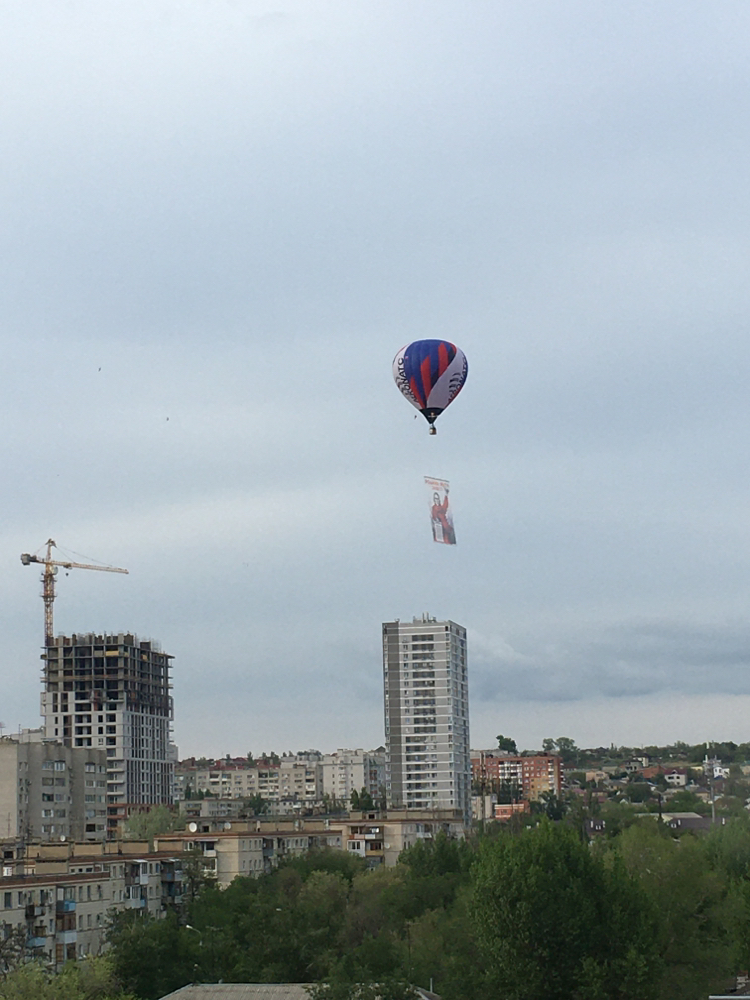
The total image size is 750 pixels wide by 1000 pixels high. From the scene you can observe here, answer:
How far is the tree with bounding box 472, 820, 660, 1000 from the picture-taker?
2037 inches

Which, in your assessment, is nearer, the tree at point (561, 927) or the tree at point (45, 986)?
the tree at point (561, 927)

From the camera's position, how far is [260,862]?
333 ft

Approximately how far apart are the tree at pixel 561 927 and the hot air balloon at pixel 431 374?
2923 centimetres

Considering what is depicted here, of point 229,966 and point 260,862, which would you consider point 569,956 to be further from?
point 260,862

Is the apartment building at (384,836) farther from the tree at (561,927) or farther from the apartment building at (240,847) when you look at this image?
the tree at (561,927)

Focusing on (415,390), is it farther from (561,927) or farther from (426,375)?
(561,927)

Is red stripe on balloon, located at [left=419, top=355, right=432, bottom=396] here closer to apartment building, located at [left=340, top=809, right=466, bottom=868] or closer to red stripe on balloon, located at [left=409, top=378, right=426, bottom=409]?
red stripe on balloon, located at [left=409, top=378, right=426, bottom=409]

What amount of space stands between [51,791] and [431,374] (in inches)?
3526

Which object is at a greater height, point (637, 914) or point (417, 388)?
point (417, 388)

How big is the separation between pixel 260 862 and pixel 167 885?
56.0 ft

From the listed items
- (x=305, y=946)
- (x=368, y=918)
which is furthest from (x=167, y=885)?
(x=305, y=946)

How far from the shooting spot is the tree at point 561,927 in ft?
170

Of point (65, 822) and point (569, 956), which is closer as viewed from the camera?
point (569, 956)

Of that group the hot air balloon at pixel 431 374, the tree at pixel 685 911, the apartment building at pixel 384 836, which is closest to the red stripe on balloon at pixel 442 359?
the hot air balloon at pixel 431 374
